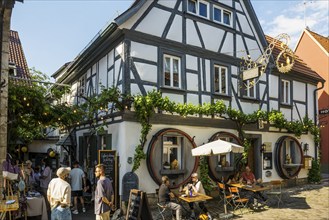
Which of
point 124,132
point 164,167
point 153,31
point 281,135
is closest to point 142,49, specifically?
point 153,31

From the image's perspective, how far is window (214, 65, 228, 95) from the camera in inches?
494

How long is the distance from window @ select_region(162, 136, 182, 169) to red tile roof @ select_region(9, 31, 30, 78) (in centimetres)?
833

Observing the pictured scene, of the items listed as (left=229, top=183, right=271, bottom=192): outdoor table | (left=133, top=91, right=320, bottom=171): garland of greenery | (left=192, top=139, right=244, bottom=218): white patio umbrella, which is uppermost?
(left=133, top=91, right=320, bottom=171): garland of greenery

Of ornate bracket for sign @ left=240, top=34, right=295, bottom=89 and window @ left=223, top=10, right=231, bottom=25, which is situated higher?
window @ left=223, top=10, right=231, bottom=25

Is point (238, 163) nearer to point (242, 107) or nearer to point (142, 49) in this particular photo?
point (242, 107)

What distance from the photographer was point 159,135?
33.7 ft

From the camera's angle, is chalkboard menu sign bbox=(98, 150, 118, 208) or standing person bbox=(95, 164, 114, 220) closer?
standing person bbox=(95, 164, 114, 220)

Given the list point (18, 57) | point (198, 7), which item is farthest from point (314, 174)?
point (18, 57)

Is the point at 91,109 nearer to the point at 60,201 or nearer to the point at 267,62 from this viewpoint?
the point at 60,201

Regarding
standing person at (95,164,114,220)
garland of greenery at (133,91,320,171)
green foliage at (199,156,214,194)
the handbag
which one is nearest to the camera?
standing person at (95,164,114,220)

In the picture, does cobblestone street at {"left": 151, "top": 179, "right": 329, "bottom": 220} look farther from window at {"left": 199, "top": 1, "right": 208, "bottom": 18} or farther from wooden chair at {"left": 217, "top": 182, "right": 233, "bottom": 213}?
window at {"left": 199, "top": 1, "right": 208, "bottom": 18}

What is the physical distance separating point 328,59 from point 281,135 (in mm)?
9374

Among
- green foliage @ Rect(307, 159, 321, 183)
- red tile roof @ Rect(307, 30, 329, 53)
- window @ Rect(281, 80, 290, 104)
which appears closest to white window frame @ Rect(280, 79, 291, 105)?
window @ Rect(281, 80, 290, 104)

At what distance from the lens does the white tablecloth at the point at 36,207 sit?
822cm
